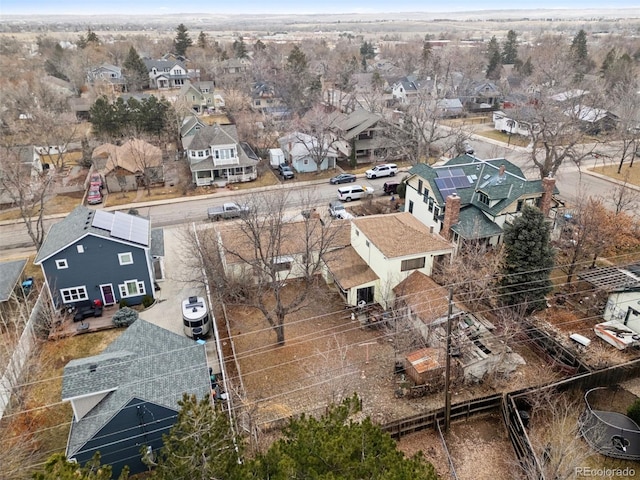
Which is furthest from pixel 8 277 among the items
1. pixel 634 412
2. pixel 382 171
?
pixel 382 171

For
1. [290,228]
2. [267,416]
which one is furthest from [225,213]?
[267,416]

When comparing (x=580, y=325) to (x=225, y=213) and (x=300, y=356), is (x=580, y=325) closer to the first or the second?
(x=300, y=356)

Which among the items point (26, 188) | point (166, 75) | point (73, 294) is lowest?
point (73, 294)

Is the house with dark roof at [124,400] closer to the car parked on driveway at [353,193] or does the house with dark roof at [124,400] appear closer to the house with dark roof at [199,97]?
the car parked on driveway at [353,193]

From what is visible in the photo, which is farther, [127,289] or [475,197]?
[475,197]

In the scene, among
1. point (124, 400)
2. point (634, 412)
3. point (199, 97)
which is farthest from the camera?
point (199, 97)

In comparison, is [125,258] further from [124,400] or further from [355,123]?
[355,123]
